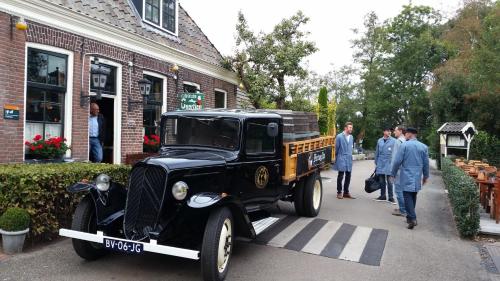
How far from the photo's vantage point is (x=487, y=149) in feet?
63.9

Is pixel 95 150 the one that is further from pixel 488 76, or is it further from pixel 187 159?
pixel 488 76

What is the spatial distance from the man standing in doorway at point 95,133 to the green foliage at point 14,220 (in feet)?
13.0

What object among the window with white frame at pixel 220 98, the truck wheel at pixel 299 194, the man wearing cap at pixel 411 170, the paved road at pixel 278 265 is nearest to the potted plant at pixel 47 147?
the paved road at pixel 278 265

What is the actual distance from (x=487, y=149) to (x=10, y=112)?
66.4 ft

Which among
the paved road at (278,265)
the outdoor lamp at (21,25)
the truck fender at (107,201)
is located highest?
the outdoor lamp at (21,25)

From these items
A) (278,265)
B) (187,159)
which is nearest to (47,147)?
(187,159)

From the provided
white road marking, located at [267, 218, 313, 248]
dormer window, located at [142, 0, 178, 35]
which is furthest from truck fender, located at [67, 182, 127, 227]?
dormer window, located at [142, 0, 178, 35]

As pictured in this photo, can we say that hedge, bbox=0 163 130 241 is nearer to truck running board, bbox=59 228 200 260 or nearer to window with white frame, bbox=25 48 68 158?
truck running board, bbox=59 228 200 260

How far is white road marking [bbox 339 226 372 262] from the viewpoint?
5320 millimetres

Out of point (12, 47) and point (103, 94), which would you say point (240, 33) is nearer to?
point (103, 94)

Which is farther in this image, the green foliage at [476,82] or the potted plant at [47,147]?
the green foliage at [476,82]

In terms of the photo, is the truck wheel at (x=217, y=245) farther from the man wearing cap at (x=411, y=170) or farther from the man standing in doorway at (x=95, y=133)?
the man standing in doorway at (x=95, y=133)

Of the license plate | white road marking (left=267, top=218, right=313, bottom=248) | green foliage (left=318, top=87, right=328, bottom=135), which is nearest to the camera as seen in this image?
the license plate

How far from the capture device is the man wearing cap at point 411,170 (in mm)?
6859
